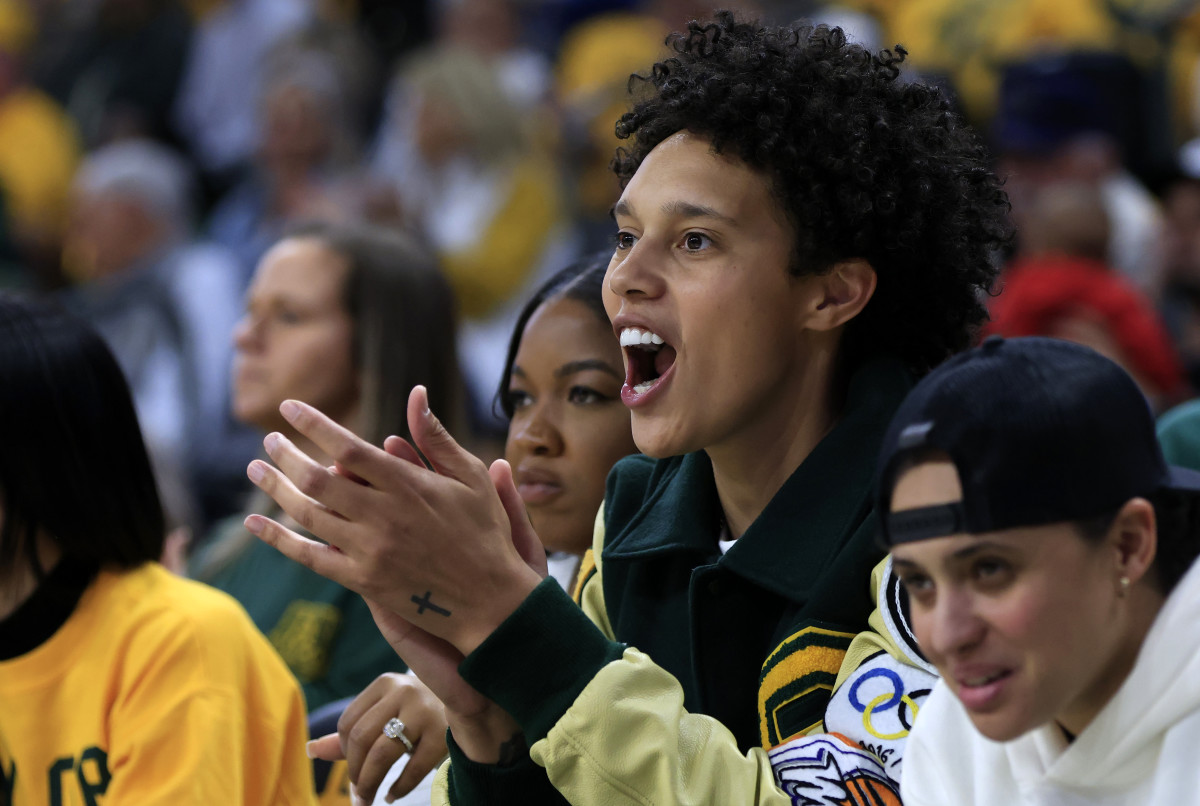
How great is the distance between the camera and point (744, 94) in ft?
7.38

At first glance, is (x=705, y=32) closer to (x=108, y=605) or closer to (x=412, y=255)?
(x=108, y=605)

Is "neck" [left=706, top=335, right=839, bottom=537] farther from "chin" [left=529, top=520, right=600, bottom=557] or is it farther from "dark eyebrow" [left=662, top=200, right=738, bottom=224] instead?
"chin" [left=529, top=520, right=600, bottom=557]

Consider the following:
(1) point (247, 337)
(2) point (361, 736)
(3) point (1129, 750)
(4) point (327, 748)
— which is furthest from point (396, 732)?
(1) point (247, 337)

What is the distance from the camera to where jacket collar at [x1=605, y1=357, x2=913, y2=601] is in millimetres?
2180

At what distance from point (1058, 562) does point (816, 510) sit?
0.69m

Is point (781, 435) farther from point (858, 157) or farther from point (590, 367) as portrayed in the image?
point (590, 367)

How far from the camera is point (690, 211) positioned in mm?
2221

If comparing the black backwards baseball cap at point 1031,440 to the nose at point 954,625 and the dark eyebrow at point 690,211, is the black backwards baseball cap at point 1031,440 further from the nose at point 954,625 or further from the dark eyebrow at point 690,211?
the dark eyebrow at point 690,211

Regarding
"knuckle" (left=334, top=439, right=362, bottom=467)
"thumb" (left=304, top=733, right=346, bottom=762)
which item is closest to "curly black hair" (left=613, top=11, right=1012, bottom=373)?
"knuckle" (left=334, top=439, right=362, bottom=467)

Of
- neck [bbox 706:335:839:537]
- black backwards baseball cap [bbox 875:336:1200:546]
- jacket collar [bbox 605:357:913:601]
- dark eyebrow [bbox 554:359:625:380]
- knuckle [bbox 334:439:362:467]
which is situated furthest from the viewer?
dark eyebrow [bbox 554:359:625:380]

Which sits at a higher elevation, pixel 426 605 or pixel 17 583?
pixel 426 605

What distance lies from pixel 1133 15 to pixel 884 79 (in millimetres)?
4701

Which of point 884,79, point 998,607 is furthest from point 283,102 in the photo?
point 998,607

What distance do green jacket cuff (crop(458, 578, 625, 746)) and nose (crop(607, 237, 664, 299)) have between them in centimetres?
54
